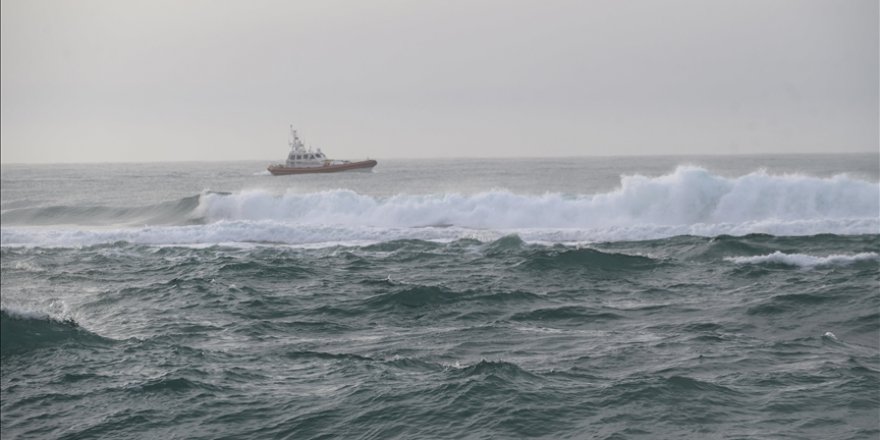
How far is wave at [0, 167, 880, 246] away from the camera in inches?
1241

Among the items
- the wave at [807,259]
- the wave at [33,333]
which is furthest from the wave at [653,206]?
the wave at [33,333]

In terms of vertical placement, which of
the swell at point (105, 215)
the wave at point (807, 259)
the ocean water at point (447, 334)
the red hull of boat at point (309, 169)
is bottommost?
the ocean water at point (447, 334)

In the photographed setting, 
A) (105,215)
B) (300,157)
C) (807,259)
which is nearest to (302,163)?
(300,157)

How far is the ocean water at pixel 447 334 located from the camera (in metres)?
9.98

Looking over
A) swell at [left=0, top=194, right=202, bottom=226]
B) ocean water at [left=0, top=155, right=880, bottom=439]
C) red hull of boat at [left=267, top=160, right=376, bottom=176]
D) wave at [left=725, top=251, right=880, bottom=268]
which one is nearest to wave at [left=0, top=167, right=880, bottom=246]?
swell at [left=0, top=194, right=202, bottom=226]

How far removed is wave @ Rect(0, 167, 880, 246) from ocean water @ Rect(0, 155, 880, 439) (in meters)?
0.46

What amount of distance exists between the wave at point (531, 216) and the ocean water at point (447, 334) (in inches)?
18.3

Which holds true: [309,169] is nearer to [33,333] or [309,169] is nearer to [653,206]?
[653,206]

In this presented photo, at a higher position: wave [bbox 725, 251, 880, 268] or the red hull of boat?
the red hull of boat

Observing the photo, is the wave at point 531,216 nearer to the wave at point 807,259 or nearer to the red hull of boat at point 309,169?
the wave at point 807,259

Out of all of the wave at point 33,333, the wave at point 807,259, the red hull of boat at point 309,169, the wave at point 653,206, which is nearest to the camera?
the wave at point 33,333

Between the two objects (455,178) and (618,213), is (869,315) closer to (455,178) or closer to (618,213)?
(618,213)

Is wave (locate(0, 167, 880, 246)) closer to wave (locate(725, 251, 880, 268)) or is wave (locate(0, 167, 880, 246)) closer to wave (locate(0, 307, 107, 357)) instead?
wave (locate(725, 251, 880, 268))

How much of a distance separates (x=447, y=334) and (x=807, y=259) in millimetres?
13689
